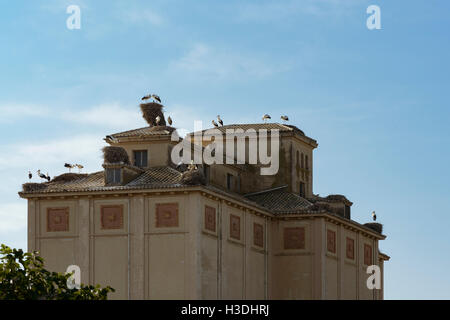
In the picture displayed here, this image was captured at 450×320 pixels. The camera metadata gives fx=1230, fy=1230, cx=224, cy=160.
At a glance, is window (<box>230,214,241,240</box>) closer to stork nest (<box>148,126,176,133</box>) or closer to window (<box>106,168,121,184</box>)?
stork nest (<box>148,126,176,133</box>)

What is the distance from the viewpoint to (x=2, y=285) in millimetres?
40781

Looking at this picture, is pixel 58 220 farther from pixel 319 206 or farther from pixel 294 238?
pixel 319 206

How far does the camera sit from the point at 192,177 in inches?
2322

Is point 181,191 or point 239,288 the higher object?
point 181,191

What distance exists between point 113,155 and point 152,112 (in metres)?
7.34

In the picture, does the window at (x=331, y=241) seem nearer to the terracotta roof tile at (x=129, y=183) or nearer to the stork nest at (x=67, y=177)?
the terracotta roof tile at (x=129, y=183)

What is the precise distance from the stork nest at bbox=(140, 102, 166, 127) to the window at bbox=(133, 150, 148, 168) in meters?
3.73

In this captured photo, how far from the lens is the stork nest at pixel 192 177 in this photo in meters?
58.9

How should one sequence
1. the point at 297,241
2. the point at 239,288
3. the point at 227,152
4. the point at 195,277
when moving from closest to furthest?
the point at 195,277
the point at 239,288
the point at 297,241
the point at 227,152

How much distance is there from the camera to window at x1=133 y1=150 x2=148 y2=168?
64438 mm

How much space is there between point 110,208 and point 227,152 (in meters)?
14.4
